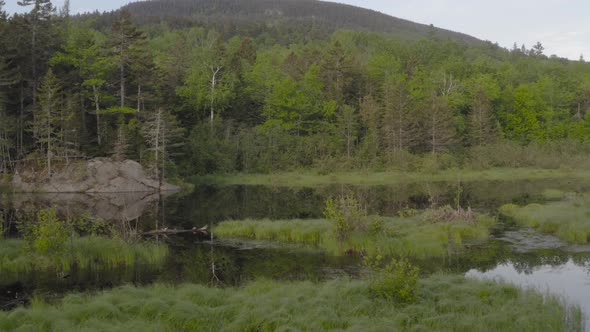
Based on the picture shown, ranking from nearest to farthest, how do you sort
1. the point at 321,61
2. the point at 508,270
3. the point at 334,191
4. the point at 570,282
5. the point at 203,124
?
the point at 570,282
the point at 508,270
the point at 334,191
the point at 203,124
the point at 321,61

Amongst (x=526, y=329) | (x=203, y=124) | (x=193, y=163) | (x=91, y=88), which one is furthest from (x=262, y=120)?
(x=526, y=329)

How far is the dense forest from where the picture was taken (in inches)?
2098

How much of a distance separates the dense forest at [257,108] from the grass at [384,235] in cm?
2919

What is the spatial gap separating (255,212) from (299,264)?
1582 centimetres

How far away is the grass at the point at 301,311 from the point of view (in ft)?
35.3

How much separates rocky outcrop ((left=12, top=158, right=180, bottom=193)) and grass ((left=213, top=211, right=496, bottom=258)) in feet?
86.9

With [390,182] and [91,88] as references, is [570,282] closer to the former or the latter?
[390,182]

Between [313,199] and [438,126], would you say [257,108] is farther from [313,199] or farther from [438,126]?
[313,199]

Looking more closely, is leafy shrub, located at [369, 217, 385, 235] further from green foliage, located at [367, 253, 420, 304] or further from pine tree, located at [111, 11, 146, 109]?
pine tree, located at [111, 11, 146, 109]

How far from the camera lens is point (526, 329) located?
10.8m

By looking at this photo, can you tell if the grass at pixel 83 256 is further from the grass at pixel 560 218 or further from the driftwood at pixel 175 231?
the grass at pixel 560 218

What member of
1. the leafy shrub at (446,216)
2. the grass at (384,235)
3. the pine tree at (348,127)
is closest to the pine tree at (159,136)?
the pine tree at (348,127)

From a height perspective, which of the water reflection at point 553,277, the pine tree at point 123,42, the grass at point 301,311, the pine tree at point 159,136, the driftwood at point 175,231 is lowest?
the driftwood at point 175,231

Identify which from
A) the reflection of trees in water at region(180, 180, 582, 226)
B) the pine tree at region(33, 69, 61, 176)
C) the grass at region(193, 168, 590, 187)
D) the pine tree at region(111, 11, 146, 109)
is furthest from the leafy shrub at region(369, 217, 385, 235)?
the pine tree at region(111, 11, 146, 109)
